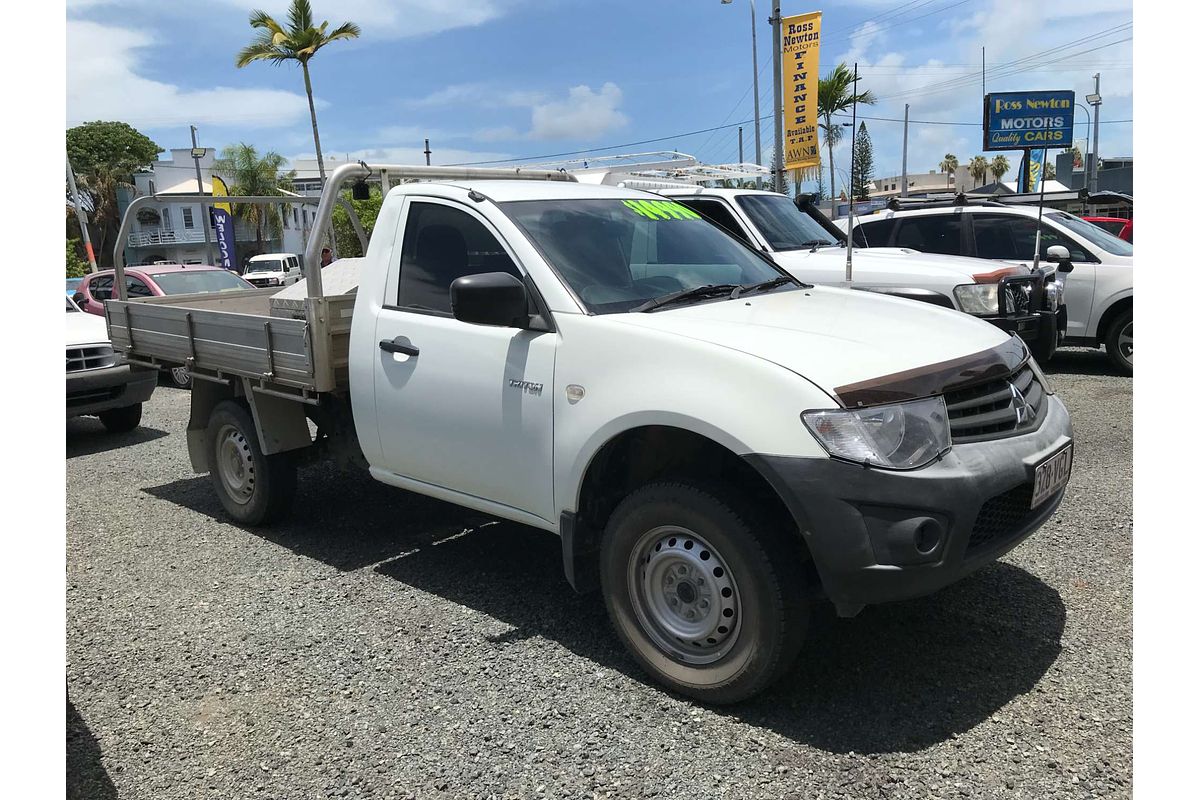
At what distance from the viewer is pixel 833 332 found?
352cm

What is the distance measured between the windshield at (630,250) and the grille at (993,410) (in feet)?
4.42

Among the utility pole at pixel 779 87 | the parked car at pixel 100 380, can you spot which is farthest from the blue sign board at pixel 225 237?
the parked car at pixel 100 380

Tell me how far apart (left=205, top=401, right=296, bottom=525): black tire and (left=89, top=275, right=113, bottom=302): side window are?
32.9 feet

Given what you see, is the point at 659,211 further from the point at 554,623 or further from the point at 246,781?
the point at 246,781

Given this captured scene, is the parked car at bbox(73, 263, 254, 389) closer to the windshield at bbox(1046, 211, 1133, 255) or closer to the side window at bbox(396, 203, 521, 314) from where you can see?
the side window at bbox(396, 203, 521, 314)

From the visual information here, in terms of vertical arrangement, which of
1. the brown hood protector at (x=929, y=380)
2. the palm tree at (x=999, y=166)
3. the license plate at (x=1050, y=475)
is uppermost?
the palm tree at (x=999, y=166)

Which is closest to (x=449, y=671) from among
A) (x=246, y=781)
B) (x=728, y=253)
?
(x=246, y=781)

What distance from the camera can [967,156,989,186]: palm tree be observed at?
91.1 meters

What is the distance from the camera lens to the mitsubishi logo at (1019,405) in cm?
342

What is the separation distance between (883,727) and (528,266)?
7.61 ft

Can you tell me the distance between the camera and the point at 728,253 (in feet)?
15.6

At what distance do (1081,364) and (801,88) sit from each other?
315 inches

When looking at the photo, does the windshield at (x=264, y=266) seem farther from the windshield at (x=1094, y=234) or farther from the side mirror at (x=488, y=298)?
the side mirror at (x=488, y=298)

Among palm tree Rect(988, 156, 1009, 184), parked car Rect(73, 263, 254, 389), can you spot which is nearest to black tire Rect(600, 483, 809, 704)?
parked car Rect(73, 263, 254, 389)
